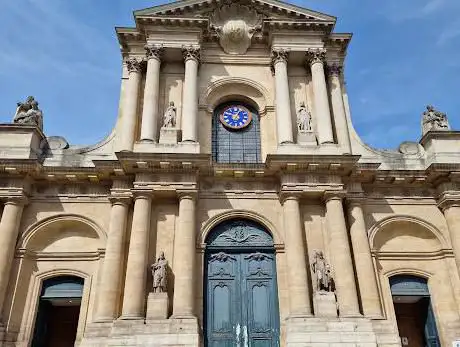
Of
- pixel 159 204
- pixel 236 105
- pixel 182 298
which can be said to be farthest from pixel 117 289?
pixel 236 105

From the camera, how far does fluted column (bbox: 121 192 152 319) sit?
13.8 metres

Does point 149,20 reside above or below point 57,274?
above

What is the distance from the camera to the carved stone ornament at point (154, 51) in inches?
733

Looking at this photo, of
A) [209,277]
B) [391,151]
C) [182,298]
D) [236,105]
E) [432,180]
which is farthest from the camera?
[236,105]

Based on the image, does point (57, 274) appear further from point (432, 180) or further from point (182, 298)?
point (432, 180)

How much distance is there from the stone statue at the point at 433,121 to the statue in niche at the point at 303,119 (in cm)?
469

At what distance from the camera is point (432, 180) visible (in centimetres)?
1684

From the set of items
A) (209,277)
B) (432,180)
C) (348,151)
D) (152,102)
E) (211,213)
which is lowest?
(209,277)

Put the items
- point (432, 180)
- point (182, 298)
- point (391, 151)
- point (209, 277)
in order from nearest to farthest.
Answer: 1. point (182, 298)
2. point (209, 277)
3. point (432, 180)
4. point (391, 151)

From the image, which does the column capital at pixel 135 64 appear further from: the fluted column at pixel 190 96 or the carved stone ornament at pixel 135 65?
the fluted column at pixel 190 96

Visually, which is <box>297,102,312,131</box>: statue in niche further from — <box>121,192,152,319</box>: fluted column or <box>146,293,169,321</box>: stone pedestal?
<box>146,293,169,321</box>: stone pedestal

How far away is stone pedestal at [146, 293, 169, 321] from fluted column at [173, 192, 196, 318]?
287 mm

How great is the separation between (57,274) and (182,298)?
4.66 meters

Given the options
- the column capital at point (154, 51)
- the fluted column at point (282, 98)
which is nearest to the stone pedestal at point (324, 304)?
the fluted column at point (282, 98)
